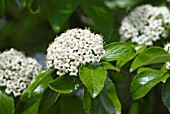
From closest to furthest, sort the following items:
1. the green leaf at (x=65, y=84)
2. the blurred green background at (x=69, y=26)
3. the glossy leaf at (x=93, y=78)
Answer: the glossy leaf at (x=93, y=78)
the green leaf at (x=65, y=84)
the blurred green background at (x=69, y=26)

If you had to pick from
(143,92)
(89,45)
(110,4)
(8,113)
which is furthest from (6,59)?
(110,4)

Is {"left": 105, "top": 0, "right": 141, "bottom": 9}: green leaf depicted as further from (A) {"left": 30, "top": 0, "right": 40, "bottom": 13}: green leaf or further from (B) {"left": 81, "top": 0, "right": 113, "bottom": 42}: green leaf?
(A) {"left": 30, "top": 0, "right": 40, "bottom": 13}: green leaf

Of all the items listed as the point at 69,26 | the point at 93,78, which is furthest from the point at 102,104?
the point at 69,26

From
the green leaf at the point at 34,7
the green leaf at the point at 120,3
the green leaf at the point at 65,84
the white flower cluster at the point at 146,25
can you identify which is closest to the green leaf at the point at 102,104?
the green leaf at the point at 65,84

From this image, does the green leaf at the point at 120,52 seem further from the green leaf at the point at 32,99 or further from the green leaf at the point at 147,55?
the green leaf at the point at 32,99

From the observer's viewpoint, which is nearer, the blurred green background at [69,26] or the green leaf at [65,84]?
the green leaf at [65,84]

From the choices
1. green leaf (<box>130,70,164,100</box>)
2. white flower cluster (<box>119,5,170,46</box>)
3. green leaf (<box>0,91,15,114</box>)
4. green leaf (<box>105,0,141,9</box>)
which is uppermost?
green leaf (<box>105,0,141,9</box>)

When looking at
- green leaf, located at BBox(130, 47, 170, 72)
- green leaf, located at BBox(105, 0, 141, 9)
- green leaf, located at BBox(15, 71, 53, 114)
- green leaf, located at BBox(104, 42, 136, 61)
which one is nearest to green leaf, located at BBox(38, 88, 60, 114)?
green leaf, located at BBox(15, 71, 53, 114)

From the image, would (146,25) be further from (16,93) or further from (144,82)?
(16,93)
